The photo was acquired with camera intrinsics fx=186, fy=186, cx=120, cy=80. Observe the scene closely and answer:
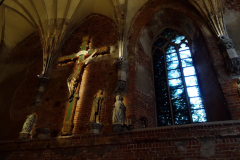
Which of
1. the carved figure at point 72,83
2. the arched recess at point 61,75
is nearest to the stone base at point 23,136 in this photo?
the arched recess at point 61,75

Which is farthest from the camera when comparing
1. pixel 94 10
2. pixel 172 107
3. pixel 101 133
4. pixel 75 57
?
pixel 94 10

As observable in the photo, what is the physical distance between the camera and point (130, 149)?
14.7 ft

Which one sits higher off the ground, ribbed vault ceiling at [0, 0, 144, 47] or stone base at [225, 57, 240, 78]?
ribbed vault ceiling at [0, 0, 144, 47]

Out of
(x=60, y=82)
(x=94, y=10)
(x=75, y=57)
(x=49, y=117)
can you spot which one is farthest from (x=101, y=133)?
(x=94, y=10)

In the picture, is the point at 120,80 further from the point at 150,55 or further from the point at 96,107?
the point at 150,55

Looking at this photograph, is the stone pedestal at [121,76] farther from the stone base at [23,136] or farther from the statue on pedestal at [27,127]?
the stone base at [23,136]

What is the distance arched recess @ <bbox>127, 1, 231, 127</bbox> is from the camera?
5.39 m

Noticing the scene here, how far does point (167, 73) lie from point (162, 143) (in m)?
3.16

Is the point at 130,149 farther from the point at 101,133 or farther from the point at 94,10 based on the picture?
the point at 94,10

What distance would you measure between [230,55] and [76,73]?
16.3ft

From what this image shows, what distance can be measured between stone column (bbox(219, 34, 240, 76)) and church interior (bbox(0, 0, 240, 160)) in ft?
0.08

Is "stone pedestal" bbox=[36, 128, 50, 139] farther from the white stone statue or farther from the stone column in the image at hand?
the stone column

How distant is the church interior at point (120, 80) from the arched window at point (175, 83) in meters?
0.03

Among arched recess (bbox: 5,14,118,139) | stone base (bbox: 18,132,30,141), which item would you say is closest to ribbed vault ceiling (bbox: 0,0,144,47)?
arched recess (bbox: 5,14,118,139)
